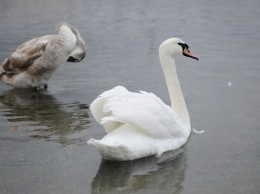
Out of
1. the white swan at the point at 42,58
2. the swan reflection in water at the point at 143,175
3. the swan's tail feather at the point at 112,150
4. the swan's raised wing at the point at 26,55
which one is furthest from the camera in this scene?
the swan's raised wing at the point at 26,55

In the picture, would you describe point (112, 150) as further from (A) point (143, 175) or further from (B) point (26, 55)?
(B) point (26, 55)

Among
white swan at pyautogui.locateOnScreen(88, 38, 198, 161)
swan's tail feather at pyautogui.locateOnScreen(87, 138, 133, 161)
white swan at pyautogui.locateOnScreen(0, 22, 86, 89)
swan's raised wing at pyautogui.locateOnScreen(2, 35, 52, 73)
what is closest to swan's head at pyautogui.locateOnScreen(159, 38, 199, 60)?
white swan at pyautogui.locateOnScreen(88, 38, 198, 161)

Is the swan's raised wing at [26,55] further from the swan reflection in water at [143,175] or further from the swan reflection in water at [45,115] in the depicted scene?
the swan reflection in water at [143,175]

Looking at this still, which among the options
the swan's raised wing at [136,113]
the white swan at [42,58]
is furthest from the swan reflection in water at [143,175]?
the white swan at [42,58]

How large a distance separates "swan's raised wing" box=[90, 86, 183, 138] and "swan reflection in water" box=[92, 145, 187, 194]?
285 mm

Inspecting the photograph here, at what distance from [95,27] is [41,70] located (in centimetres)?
676

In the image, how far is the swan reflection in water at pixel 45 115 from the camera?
262 inches

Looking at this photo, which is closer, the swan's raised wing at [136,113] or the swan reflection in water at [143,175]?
the swan reflection in water at [143,175]

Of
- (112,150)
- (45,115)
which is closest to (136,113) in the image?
(112,150)

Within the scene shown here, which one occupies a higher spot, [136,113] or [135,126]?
[136,113]

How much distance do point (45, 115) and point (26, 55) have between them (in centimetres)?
201

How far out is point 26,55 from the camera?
934cm

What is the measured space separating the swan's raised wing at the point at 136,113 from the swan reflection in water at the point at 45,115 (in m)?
0.80

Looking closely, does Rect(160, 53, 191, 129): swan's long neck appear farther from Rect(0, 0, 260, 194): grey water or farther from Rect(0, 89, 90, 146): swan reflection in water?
Rect(0, 89, 90, 146): swan reflection in water
